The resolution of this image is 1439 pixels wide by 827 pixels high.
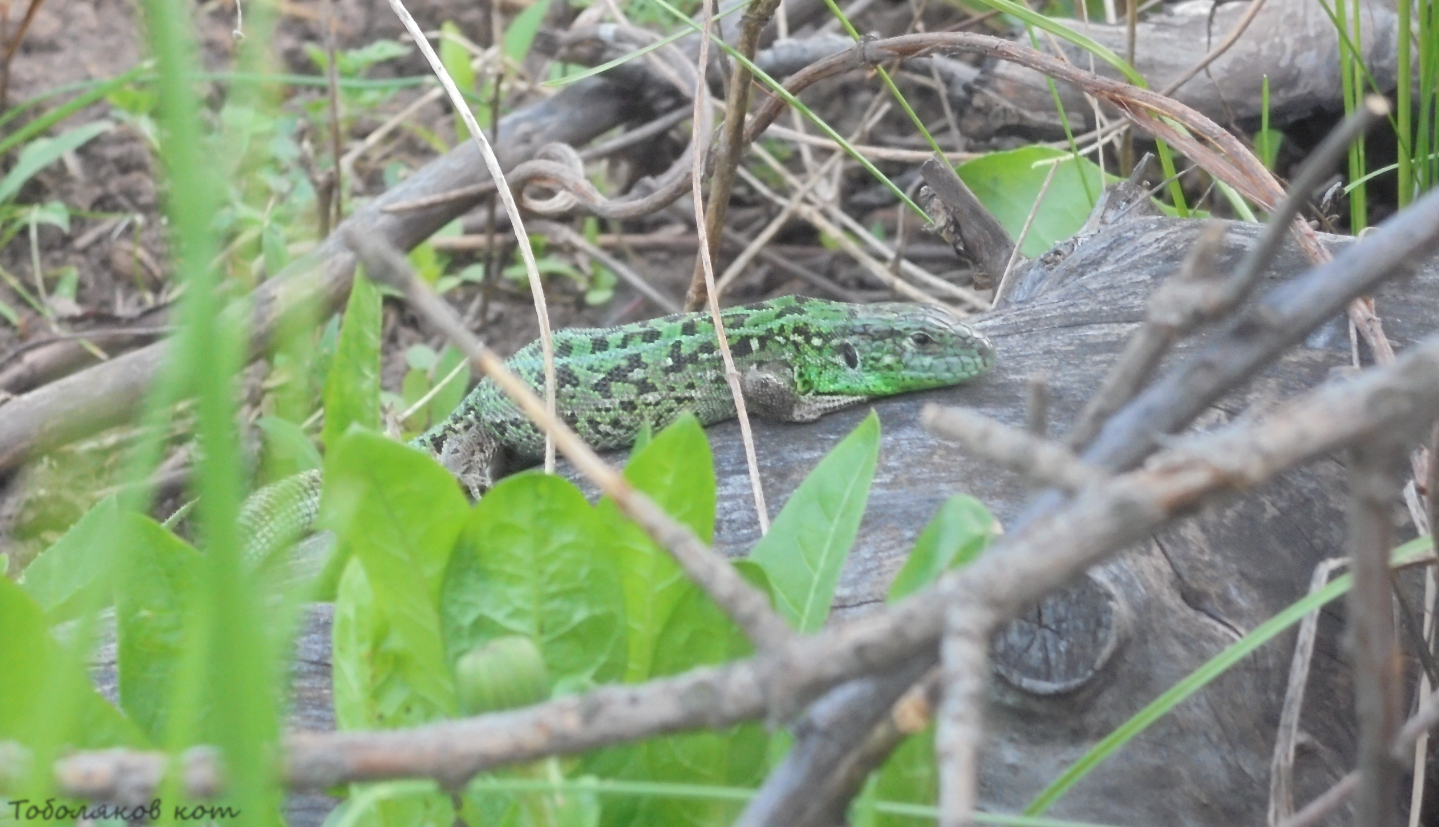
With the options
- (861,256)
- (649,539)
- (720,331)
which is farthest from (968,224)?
(649,539)

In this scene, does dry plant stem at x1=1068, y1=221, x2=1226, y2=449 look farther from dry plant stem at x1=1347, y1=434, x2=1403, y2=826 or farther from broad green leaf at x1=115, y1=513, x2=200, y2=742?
broad green leaf at x1=115, y1=513, x2=200, y2=742

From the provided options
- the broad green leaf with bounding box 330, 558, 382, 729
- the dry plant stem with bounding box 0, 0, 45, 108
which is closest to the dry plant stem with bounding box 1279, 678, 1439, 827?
the broad green leaf with bounding box 330, 558, 382, 729

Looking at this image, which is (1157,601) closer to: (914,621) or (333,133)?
(914,621)

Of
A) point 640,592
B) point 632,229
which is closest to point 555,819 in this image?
point 640,592

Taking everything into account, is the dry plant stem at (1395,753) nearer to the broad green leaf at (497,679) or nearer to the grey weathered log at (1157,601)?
the grey weathered log at (1157,601)

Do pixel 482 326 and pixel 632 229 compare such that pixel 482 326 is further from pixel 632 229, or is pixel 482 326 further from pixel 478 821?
pixel 478 821
